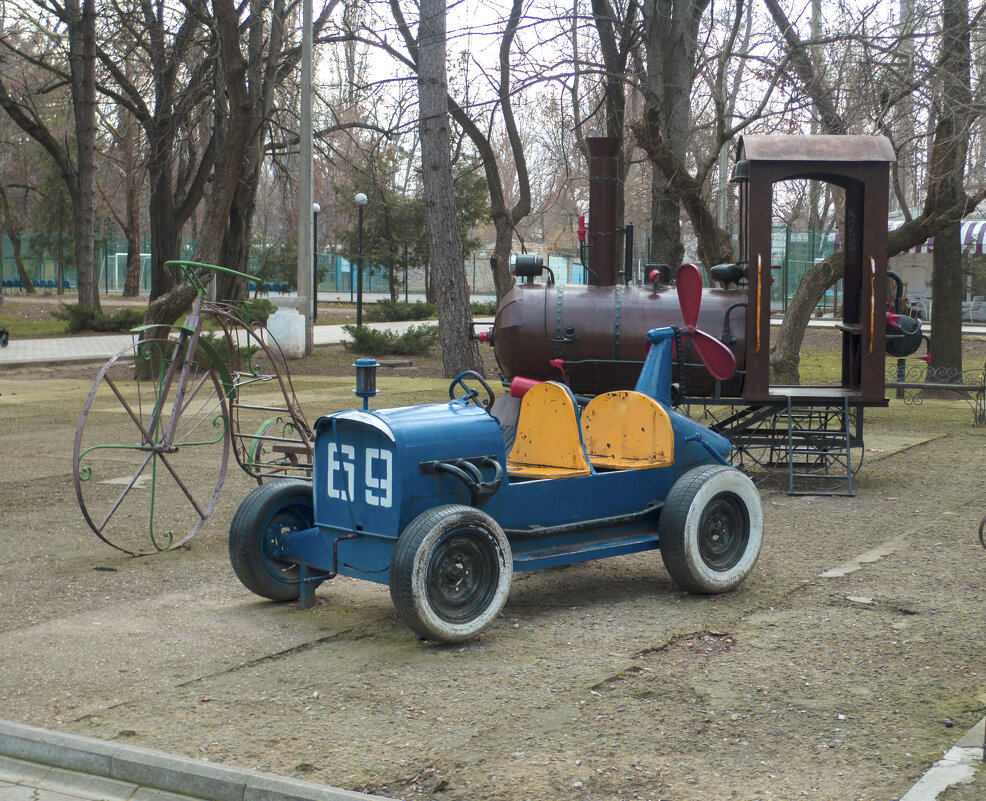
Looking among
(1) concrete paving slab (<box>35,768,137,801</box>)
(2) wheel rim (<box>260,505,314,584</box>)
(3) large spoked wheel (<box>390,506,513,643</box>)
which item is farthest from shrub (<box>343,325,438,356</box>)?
(1) concrete paving slab (<box>35,768,137,801</box>)

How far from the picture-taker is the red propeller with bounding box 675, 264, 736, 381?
281 inches

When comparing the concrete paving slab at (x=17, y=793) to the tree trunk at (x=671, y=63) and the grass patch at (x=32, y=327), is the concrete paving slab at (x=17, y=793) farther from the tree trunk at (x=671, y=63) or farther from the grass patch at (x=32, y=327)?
the grass patch at (x=32, y=327)

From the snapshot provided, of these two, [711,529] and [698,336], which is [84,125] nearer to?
[698,336]

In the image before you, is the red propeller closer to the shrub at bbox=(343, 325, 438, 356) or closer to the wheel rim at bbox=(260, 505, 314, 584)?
the wheel rim at bbox=(260, 505, 314, 584)

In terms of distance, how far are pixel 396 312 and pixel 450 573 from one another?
3004 centimetres

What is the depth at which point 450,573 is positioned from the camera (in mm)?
5312

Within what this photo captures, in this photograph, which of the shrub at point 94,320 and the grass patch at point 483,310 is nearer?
the shrub at point 94,320

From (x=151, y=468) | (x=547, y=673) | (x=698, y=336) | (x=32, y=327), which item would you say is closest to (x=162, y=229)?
(x=32, y=327)

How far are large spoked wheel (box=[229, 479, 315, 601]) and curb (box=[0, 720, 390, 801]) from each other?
174 cm

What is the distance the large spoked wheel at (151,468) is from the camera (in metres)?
7.21

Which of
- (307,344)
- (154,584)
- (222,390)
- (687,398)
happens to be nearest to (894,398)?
(687,398)

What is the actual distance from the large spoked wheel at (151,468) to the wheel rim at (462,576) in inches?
91.4

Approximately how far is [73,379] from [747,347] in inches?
498

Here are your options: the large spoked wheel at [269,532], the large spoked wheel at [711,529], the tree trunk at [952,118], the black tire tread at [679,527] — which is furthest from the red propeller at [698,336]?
the tree trunk at [952,118]
